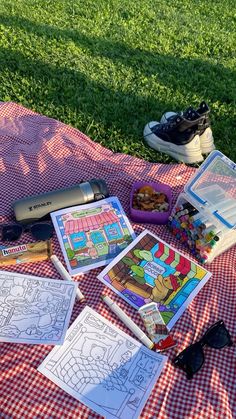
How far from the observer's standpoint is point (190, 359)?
2057 mm

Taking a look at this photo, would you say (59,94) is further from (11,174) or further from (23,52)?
(11,174)

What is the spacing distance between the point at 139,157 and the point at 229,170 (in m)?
1.31

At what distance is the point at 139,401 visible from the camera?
193cm

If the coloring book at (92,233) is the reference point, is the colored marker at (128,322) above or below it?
above

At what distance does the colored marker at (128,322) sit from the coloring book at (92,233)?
25 cm

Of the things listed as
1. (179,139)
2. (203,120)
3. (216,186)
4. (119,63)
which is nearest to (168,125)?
(179,139)

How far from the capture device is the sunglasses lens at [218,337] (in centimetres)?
213

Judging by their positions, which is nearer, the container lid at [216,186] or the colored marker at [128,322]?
the colored marker at [128,322]

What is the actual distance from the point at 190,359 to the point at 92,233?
3.04 ft

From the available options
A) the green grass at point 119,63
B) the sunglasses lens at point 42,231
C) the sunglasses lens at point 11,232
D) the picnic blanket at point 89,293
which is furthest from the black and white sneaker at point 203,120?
the sunglasses lens at point 11,232

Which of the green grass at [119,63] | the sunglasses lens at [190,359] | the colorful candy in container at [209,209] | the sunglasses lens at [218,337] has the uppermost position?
the colorful candy in container at [209,209]

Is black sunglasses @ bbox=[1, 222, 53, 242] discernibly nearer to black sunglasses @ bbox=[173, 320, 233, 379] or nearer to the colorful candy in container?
the colorful candy in container

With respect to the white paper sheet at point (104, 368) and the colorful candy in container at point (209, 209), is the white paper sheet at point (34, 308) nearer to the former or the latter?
the white paper sheet at point (104, 368)

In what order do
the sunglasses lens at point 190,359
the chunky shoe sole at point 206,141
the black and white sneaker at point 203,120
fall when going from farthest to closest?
the chunky shoe sole at point 206,141 < the black and white sneaker at point 203,120 < the sunglasses lens at point 190,359
